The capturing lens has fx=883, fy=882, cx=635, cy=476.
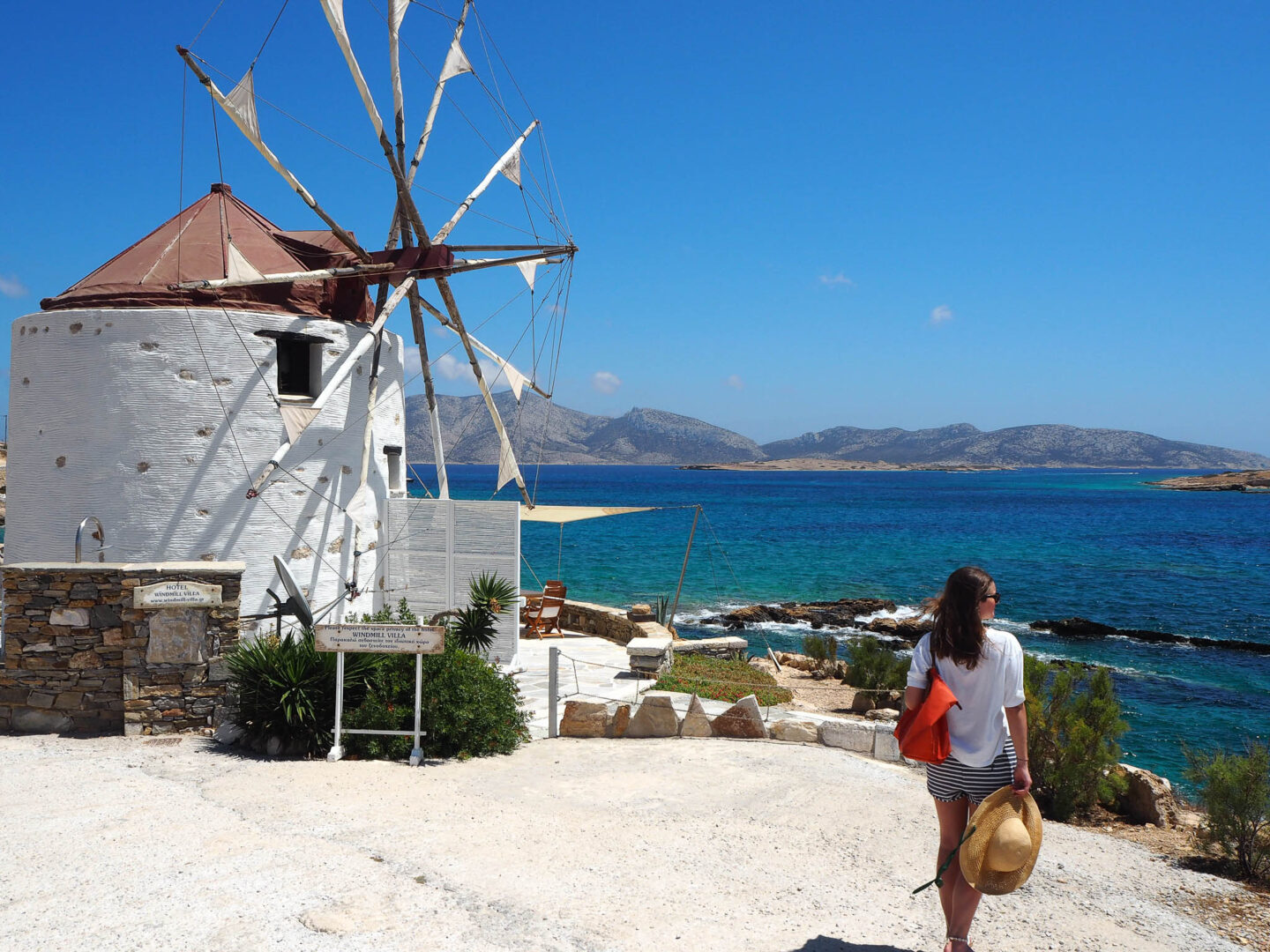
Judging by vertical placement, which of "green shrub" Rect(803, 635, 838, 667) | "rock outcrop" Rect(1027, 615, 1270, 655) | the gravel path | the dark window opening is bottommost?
"rock outcrop" Rect(1027, 615, 1270, 655)

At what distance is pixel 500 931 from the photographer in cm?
463

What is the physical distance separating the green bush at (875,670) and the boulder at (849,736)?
423 cm

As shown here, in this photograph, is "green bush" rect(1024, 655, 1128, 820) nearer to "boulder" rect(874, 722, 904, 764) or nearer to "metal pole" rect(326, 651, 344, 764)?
"boulder" rect(874, 722, 904, 764)

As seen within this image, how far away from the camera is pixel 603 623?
16.7m

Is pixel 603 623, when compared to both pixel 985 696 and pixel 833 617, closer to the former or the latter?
pixel 833 617

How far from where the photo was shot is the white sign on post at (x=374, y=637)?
775 centimetres

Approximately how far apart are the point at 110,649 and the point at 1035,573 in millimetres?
37967

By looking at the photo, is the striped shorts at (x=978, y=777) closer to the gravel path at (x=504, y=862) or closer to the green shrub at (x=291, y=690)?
the gravel path at (x=504, y=862)

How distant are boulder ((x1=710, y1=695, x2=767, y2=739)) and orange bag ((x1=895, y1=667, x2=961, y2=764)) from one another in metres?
5.33

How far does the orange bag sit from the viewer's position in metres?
4.04

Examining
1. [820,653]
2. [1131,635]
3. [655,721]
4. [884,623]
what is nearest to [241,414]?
[655,721]

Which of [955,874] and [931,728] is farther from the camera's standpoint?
[955,874]

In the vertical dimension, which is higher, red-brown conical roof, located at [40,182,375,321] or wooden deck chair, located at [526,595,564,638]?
red-brown conical roof, located at [40,182,375,321]

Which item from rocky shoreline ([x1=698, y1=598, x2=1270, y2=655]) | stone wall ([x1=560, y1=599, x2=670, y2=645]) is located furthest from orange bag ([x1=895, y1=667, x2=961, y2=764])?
rocky shoreline ([x1=698, y1=598, x2=1270, y2=655])
